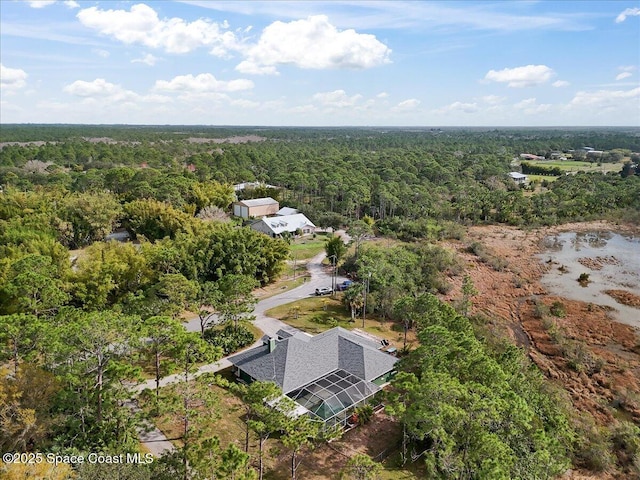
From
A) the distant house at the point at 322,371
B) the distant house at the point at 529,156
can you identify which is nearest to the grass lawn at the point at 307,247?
the distant house at the point at 322,371

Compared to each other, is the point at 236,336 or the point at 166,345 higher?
the point at 166,345

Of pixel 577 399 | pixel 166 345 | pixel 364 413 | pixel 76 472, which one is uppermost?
pixel 166 345

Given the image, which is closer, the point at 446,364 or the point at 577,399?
the point at 446,364

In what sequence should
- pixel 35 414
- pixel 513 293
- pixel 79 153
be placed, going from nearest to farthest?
pixel 35 414 < pixel 513 293 < pixel 79 153

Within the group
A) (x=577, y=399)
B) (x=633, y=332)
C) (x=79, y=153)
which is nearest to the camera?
(x=577, y=399)

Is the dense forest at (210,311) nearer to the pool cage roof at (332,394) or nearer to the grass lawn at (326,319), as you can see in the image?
the grass lawn at (326,319)

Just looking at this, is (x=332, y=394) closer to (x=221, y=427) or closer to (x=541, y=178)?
(x=221, y=427)

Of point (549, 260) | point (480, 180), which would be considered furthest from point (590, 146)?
point (549, 260)

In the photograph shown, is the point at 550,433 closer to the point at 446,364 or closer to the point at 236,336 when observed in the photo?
the point at 446,364
